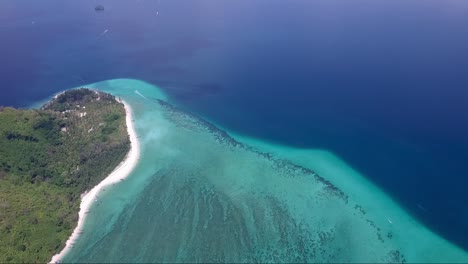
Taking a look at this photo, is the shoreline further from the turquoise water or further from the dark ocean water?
the dark ocean water

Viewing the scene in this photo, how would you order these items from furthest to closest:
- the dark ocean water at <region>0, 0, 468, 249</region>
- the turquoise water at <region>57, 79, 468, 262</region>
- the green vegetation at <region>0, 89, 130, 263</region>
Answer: the dark ocean water at <region>0, 0, 468, 249</region>
the green vegetation at <region>0, 89, 130, 263</region>
the turquoise water at <region>57, 79, 468, 262</region>

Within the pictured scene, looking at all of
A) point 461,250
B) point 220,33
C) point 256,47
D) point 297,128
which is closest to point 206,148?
point 297,128

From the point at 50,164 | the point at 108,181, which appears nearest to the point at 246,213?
the point at 108,181

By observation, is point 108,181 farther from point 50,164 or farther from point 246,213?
point 246,213

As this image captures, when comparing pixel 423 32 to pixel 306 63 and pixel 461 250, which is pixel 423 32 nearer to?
pixel 306 63

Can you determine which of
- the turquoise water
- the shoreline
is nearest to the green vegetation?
the shoreline

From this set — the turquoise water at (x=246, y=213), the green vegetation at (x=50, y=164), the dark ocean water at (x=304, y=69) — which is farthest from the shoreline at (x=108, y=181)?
the dark ocean water at (x=304, y=69)

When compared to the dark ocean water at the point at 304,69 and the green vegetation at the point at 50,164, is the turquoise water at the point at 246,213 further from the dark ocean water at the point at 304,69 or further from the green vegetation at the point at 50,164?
the dark ocean water at the point at 304,69
